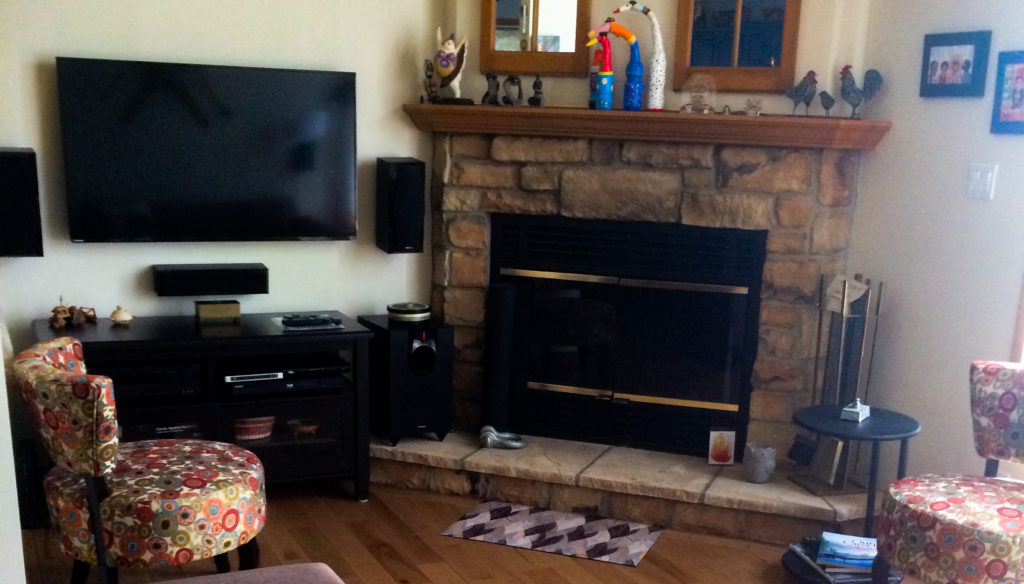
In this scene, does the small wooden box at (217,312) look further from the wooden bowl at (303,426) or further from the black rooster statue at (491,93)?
the black rooster statue at (491,93)

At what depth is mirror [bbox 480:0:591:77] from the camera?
3.54m

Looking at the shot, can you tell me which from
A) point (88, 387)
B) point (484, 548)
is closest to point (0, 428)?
point (88, 387)

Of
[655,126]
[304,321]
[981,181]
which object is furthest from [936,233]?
[304,321]

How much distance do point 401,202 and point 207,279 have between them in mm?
801

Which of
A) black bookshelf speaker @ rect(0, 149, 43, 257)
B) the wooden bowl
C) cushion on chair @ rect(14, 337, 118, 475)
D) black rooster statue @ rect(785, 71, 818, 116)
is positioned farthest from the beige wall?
black bookshelf speaker @ rect(0, 149, 43, 257)

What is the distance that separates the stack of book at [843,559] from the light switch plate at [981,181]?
1.18 meters

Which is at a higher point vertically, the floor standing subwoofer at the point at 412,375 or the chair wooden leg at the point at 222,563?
the floor standing subwoofer at the point at 412,375

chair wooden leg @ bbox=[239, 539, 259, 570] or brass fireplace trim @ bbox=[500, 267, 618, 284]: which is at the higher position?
brass fireplace trim @ bbox=[500, 267, 618, 284]

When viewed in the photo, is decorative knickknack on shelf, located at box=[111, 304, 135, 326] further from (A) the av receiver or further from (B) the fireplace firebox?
(B) the fireplace firebox

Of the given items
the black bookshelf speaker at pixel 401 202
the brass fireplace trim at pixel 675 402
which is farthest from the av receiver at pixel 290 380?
the brass fireplace trim at pixel 675 402

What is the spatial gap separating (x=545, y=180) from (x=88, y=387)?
1997 mm

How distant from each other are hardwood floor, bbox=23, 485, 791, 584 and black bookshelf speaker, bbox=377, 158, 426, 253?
1049 mm

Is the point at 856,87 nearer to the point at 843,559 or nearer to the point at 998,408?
the point at 998,408

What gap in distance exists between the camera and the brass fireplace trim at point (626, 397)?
142 inches
